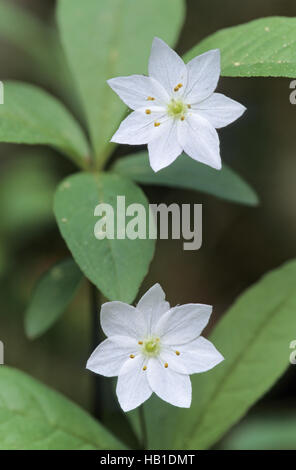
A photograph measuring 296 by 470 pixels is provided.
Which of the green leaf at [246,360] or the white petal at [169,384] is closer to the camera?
the white petal at [169,384]

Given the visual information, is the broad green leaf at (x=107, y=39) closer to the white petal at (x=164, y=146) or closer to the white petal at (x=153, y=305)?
the white petal at (x=164, y=146)

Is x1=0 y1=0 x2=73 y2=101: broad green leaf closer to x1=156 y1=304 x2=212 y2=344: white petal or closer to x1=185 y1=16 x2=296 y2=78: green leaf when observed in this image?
x1=185 y1=16 x2=296 y2=78: green leaf

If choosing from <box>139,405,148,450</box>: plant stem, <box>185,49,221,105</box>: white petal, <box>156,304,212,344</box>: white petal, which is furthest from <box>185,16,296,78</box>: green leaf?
<box>139,405,148,450</box>: plant stem

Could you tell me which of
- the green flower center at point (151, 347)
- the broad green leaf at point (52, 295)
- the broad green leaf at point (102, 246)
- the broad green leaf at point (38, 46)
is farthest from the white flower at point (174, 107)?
the broad green leaf at point (38, 46)

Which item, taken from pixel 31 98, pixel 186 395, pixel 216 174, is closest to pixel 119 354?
pixel 186 395

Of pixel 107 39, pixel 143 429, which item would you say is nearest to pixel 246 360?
pixel 143 429

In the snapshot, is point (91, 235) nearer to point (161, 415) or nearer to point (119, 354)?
point (119, 354)
